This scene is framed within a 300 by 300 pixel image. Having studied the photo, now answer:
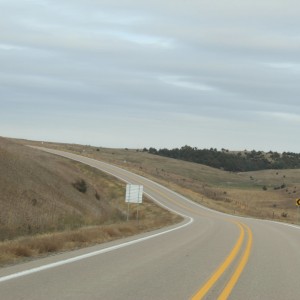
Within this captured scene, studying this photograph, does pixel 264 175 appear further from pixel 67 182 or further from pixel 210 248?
pixel 210 248

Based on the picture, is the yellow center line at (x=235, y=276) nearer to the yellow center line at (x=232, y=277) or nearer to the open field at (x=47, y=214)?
the yellow center line at (x=232, y=277)

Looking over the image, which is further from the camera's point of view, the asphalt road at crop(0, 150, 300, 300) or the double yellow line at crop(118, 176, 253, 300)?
the double yellow line at crop(118, 176, 253, 300)

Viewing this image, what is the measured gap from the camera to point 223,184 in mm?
125562

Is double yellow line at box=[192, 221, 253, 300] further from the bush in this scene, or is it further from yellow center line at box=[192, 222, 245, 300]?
the bush

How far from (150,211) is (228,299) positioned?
4701 cm

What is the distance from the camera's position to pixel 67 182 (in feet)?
126

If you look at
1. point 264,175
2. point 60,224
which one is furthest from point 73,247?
point 264,175

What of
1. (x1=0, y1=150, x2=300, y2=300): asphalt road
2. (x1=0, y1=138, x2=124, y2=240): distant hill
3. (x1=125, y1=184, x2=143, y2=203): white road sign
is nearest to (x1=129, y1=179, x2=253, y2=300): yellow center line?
(x1=0, y1=150, x2=300, y2=300): asphalt road

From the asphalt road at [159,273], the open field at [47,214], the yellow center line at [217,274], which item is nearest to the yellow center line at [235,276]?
the asphalt road at [159,273]

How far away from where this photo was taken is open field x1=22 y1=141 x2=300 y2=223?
6956 centimetres

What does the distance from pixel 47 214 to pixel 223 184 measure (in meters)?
101

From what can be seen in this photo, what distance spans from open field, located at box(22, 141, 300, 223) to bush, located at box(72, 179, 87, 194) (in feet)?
72.9

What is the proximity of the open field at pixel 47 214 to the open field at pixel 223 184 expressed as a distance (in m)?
25.0

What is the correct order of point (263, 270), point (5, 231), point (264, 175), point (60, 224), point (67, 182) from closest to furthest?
point (263, 270), point (5, 231), point (60, 224), point (67, 182), point (264, 175)
